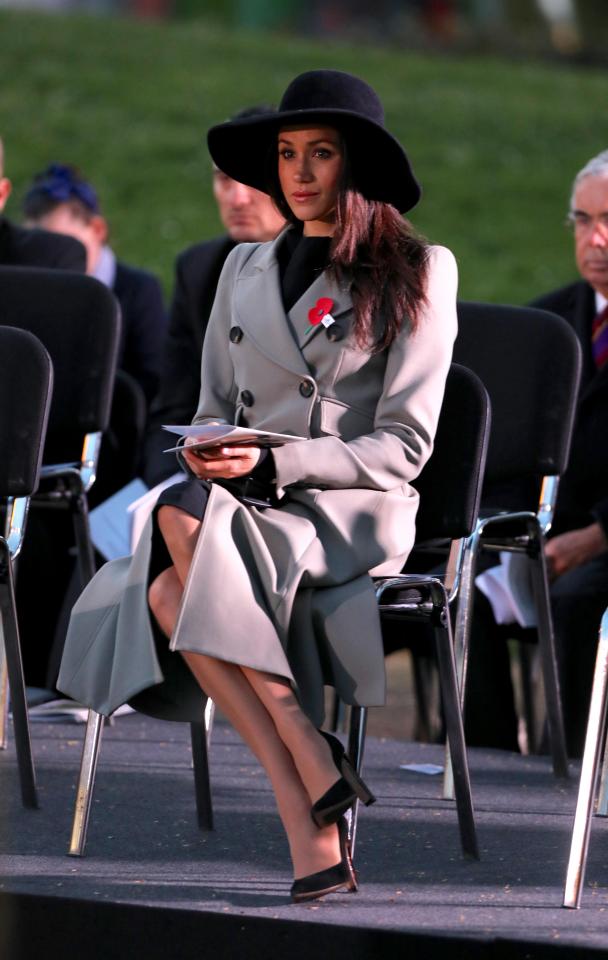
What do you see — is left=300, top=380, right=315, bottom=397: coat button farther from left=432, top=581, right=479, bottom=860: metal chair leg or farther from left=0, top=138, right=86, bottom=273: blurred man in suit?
left=0, top=138, right=86, bottom=273: blurred man in suit

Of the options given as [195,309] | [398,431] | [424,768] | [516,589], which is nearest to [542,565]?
[516,589]

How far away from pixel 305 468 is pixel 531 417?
4.05ft

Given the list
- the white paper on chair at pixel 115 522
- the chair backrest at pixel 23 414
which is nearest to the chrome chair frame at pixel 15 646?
the chair backrest at pixel 23 414

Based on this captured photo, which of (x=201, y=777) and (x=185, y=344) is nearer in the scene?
(x=201, y=777)

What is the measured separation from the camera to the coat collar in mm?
3873

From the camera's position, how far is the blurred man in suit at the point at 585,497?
5207 mm

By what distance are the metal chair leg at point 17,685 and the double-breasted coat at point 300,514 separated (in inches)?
14.5

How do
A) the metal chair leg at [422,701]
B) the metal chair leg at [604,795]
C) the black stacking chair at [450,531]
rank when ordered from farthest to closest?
the metal chair leg at [422,701] < the metal chair leg at [604,795] < the black stacking chair at [450,531]

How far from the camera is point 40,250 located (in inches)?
234

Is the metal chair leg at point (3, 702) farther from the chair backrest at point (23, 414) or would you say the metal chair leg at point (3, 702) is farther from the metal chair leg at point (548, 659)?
the metal chair leg at point (548, 659)

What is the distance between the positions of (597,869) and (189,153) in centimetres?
1576

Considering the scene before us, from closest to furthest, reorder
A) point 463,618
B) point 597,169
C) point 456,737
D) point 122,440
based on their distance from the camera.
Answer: point 456,737, point 463,618, point 597,169, point 122,440

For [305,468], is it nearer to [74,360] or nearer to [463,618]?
[463,618]

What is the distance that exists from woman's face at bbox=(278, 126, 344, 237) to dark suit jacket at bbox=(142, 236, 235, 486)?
5.34 ft
